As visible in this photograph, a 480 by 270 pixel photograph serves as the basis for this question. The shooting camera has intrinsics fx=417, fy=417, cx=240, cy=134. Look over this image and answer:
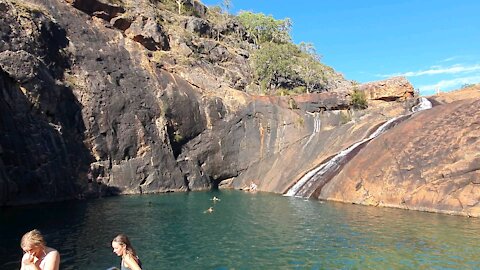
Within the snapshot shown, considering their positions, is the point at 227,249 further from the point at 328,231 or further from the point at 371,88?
the point at 371,88

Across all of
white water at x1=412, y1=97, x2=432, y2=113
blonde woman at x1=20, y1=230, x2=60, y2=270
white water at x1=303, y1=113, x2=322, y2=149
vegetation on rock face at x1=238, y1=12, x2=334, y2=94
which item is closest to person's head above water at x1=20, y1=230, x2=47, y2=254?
blonde woman at x1=20, y1=230, x2=60, y2=270

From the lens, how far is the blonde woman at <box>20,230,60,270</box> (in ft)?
24.1

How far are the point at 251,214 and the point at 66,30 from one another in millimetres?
35150

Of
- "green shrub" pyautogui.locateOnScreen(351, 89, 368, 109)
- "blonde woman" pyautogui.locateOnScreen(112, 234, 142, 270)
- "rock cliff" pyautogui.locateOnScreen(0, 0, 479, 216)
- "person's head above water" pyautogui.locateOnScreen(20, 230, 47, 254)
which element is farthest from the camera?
"green shrub" pyautogui.locateOnScreen(351, 89, 368, 109)

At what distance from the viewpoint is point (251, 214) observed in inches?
1169

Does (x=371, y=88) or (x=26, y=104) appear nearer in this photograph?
(x=26, y=104)

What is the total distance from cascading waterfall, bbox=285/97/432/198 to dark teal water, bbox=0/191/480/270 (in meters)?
5.26

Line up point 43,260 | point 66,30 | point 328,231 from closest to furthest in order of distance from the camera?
point 43,260 < point 328,231 < point 66,30

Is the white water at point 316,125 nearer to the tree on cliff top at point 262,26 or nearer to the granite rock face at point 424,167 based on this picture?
the granite rock face at point 424,167

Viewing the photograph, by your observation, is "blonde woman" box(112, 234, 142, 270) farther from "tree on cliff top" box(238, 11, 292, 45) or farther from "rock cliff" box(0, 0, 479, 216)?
"tree on cliff top" box(238, 11, 292, 45)

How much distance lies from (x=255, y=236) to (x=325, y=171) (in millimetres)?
19546

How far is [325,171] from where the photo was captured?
131ft

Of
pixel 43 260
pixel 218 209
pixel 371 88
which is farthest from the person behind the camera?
pixel 371 88

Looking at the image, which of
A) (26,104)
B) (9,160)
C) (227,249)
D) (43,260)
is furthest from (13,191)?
(43,260)
